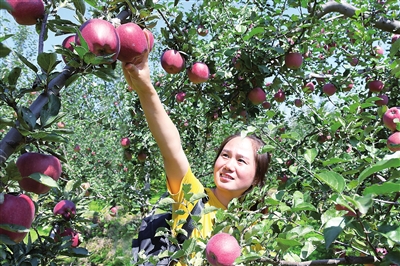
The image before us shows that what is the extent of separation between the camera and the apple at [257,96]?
244 centimetres

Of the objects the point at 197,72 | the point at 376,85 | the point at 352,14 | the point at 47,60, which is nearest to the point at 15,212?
the point at 47,60

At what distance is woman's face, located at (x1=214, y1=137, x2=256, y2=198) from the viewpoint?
144cm

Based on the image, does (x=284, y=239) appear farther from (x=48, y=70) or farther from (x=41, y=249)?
(x=41, y=249)

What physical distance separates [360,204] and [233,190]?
2.76ft

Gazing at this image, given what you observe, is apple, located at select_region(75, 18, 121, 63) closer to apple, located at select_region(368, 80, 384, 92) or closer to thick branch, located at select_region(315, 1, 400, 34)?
thick branch, located at select_region(315, 1, 400, 34)

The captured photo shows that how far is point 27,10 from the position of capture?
0.83 meters

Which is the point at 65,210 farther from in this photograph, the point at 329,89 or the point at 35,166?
the point at 329,89

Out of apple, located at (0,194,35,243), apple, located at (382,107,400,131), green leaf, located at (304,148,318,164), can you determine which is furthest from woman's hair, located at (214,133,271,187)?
apple, located at (0,194,35,243)

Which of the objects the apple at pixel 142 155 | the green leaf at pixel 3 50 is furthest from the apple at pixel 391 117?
the apple at pixel 142 155

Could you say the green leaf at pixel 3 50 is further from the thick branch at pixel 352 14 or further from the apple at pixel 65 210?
the thick branch at pixel 352 14

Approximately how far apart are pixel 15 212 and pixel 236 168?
88 cm

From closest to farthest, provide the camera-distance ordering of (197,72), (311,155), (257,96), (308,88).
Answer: (311,155)
(197,72)
(257,96)
(308,88)

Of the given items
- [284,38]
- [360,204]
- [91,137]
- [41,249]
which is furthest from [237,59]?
[91,137]

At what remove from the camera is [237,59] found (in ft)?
7.64
